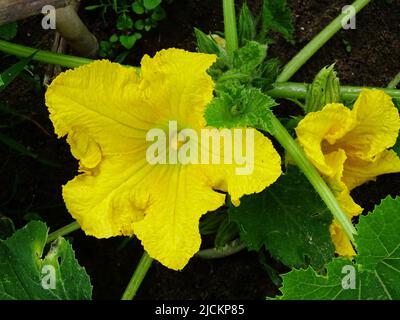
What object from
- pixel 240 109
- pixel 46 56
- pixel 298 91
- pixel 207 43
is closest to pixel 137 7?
pixel 46 56

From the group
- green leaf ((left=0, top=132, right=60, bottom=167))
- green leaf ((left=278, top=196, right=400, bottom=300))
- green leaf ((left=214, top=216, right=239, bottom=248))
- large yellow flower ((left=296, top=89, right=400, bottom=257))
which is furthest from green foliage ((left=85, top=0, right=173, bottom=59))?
green leaf ((left=278, top=196, right=400, bottom=300))

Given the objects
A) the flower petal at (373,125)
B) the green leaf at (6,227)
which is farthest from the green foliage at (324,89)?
the green leaf at (6,227)

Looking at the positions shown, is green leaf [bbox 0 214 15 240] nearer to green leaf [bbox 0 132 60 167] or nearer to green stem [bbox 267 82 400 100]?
green leaf [bbox 0 132 60 167]

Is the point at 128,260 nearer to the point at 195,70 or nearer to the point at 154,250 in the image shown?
the point at 154,250

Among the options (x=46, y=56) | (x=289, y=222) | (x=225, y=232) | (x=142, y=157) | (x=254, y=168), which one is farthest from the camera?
(x=225, y=232)

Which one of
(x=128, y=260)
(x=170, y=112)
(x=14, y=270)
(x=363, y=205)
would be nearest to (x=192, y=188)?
(x=170, y=112)

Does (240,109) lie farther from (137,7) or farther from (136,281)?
(137,7)
